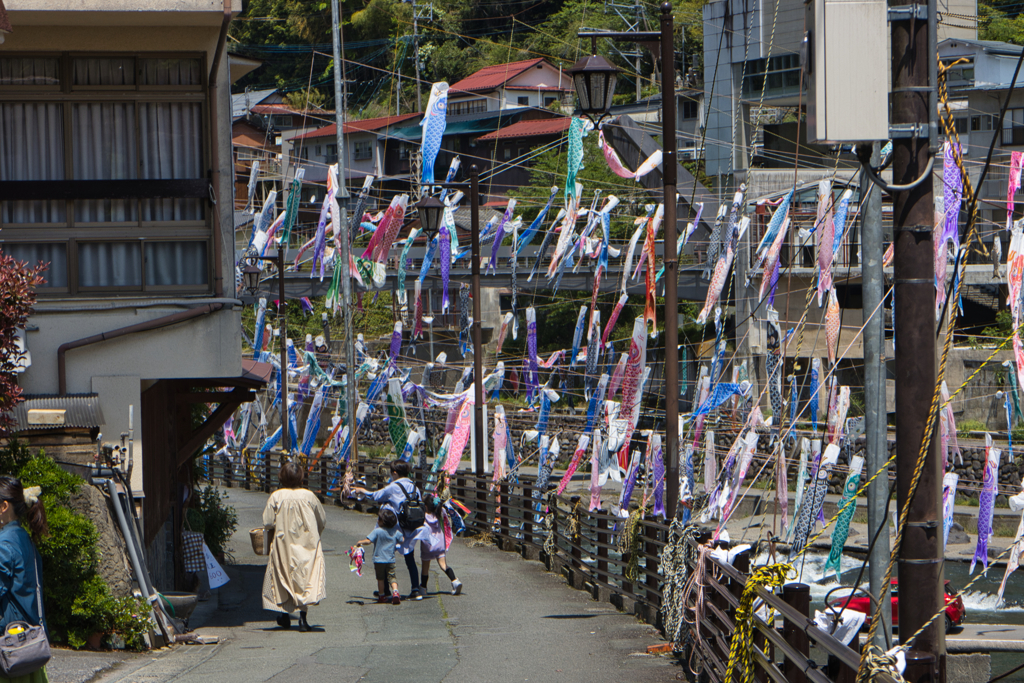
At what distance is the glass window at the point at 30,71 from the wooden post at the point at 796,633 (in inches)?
344

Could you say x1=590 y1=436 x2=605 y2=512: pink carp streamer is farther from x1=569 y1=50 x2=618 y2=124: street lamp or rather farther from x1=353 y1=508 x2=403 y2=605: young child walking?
x1=569 y1=50 x2=618 y2=124: street lamp

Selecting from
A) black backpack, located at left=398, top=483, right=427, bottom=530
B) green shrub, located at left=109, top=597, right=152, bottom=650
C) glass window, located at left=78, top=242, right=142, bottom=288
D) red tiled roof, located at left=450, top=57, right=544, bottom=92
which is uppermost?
red tiled roof, located at left=450, top=57, right=544, bottom=92

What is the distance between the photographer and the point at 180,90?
10812mm

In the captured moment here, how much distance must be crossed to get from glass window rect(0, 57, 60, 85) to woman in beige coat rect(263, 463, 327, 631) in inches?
182

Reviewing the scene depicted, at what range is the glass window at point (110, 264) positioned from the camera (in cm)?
1081

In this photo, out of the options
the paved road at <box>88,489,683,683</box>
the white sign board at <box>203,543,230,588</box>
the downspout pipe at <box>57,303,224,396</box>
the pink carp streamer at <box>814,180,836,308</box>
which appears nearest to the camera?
the paved road at <box>88,489,683,683</box>

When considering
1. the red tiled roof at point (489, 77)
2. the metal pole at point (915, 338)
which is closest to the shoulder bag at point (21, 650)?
the metal pole at point (915, 338)

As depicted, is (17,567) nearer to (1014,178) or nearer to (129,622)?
(129,622)

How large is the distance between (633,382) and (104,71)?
12.9m

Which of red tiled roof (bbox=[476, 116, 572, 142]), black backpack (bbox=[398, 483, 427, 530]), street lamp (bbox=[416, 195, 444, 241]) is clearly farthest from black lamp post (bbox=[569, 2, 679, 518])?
red tiled roof (bbox=[476, 116, 572, 142])

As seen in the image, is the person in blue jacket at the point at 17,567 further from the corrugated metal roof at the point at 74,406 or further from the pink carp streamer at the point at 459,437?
the pink carp streamer at the point at 459,437

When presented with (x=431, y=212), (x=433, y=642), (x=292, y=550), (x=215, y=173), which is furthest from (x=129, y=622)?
(x=431, y=212)

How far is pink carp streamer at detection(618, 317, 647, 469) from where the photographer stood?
1753cm

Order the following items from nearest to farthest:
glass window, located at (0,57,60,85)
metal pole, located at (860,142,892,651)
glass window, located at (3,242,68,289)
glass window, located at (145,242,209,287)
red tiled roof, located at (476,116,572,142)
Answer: metal pole, located at (860,142,892,651) → glass window, located at (0,57,60,85) → glass window, located at (3,242,68,289) → glass window, located at (145,242,209,287) → red tiled roof, located at (476,116,572,142)
